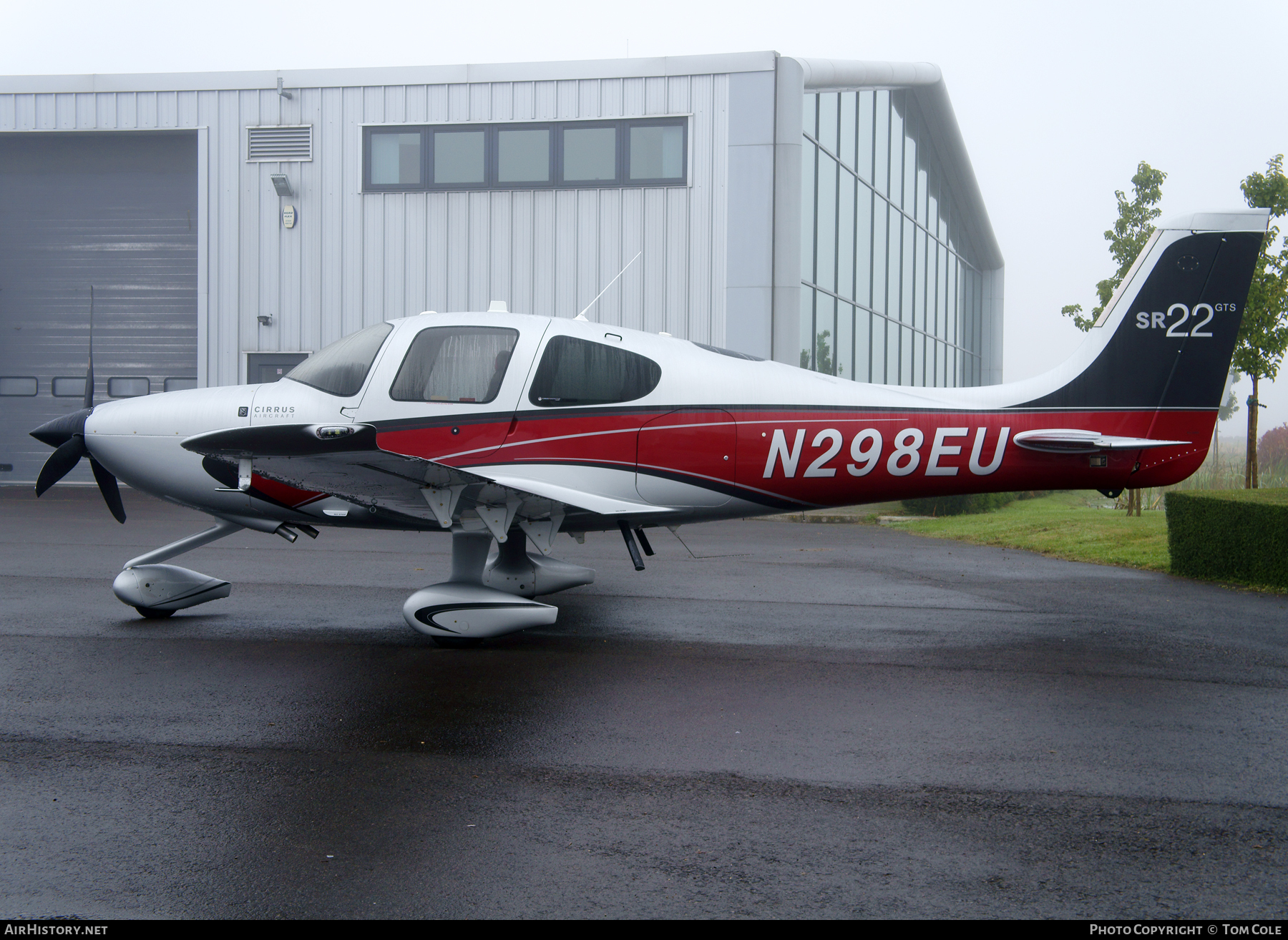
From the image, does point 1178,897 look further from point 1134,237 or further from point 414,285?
point 1134,237

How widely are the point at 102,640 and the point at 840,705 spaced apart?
501 centimetres

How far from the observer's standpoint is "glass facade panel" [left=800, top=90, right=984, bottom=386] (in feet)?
61.9

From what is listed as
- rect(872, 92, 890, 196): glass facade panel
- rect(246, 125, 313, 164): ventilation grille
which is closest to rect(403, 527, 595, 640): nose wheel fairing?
rect(246, 125, 313, 164): ventilation grille

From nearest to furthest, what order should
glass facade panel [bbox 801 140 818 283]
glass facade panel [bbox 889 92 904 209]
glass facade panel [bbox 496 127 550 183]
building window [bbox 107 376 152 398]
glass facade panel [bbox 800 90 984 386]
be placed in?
glass facade panel [bbox 496 127 550 183] < glass facade panel [bbox 801 140 818 283] < glass facade panel [bbox 800 90 984 386] < building window [bbox 107 376 152 398] < glass facade panel [bbox 889 92 904 209]

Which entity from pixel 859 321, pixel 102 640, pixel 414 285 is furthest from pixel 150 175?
pixel 102 640

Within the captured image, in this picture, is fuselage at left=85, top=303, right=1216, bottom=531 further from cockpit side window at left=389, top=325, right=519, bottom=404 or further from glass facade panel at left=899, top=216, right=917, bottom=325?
glass facade panel at left=899, top=216, right=917, bottom=325

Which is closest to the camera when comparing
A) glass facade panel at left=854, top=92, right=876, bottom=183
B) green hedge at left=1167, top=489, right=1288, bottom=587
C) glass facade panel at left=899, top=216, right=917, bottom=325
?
green hedge at left=1167, top=489, right=1288, bottom=587

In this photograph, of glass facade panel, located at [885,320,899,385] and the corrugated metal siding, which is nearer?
the corrugated metal siding

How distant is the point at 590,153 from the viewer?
17719 mm

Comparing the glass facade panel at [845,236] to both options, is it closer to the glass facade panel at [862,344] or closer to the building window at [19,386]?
the glass facade panel at [862,344]

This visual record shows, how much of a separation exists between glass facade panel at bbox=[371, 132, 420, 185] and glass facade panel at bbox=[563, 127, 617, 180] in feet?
9.88

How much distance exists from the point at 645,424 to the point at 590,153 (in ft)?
40.9

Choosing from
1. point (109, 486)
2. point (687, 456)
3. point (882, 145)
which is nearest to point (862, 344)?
point (882, 145)

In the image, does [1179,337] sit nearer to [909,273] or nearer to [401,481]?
[401,481]
